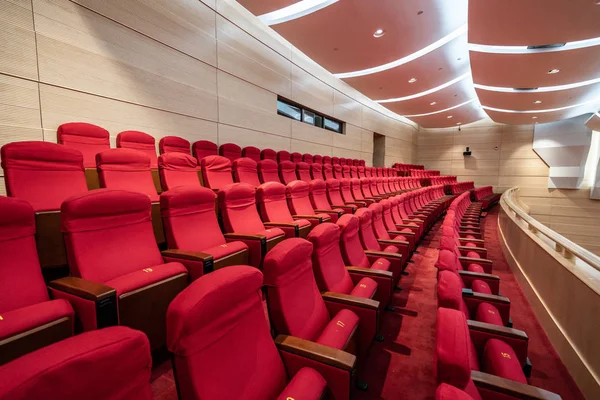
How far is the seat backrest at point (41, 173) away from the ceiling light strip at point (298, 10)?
172cm

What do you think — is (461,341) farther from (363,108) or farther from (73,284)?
(363,108)

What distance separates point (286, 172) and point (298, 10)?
46.1 inches

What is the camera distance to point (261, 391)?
0.41 m

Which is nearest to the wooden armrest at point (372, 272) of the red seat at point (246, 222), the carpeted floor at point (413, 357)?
the carpeted floor at point (413, 357)

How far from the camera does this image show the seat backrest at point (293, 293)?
516mm

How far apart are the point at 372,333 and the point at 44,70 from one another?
154cm

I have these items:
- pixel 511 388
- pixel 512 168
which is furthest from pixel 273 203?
pixel 512 168

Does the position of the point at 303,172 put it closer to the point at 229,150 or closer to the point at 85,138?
the point at 229,150

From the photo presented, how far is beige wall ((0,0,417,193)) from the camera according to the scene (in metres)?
1.06

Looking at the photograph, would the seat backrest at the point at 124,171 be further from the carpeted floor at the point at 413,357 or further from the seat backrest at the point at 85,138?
the carpeted floor at the point at 413,357

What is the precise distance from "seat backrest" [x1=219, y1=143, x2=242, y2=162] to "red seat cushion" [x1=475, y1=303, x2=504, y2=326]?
157cm

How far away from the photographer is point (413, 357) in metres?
0.72

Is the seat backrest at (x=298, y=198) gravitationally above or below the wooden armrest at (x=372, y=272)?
above

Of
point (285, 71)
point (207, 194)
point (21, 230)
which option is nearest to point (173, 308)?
point (21, 230)
